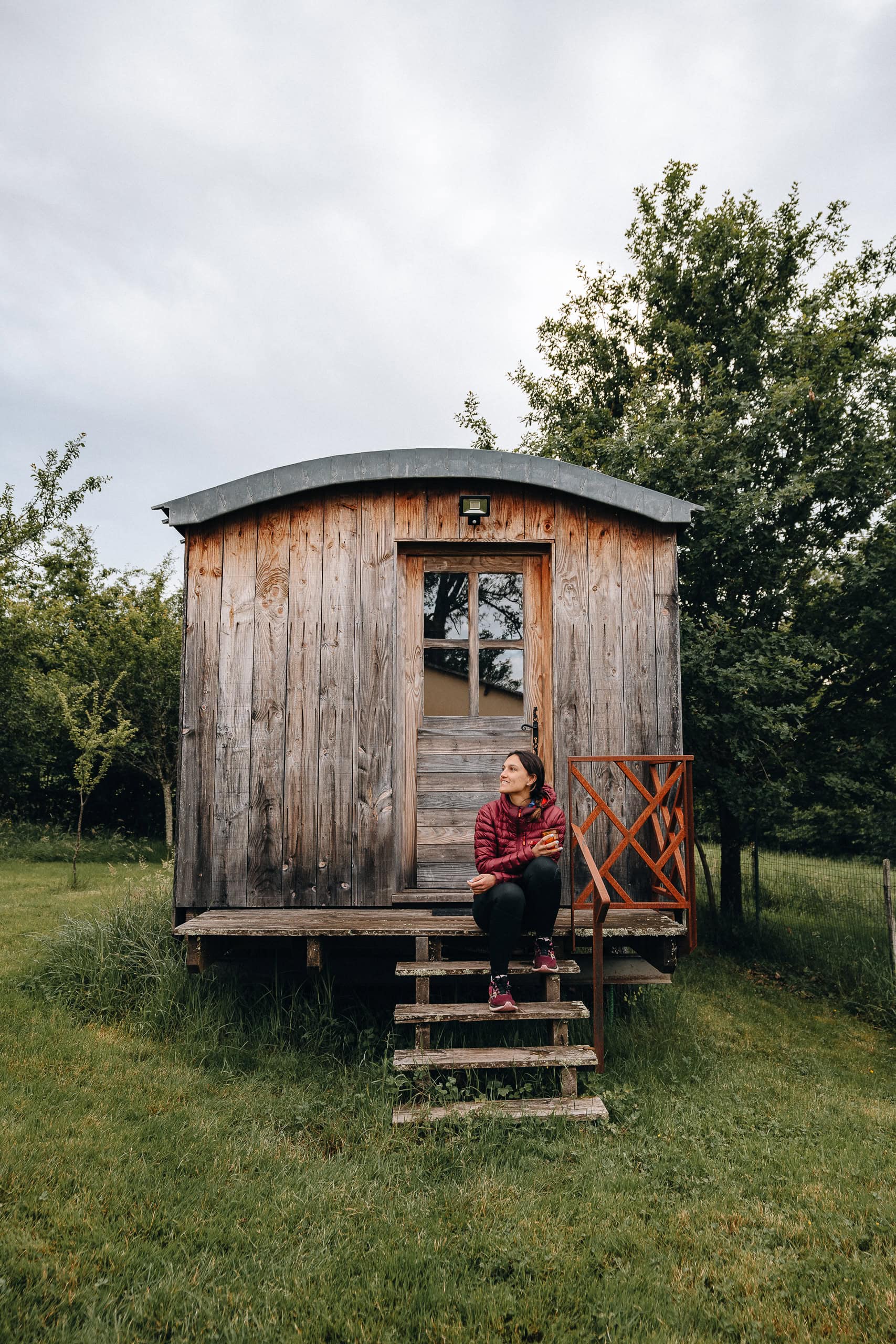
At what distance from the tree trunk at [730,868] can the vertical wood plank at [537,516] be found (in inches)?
180

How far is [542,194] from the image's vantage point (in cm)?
945

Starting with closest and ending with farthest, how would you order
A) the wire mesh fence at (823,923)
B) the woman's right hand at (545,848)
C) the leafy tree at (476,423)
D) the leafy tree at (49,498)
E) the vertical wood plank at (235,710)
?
the woman's right hand at (545,848)
the vertical wood plank at (235,710)
the wire mesh fence at (823,923)
the leafy tree at (476,423)
the leafy tree at (49,498)

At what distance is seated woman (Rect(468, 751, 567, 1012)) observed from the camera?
337 centimetres

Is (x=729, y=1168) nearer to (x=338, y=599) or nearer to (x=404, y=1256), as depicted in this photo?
(x=404, y=1256)

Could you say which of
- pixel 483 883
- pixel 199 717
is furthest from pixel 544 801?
pixel 199 717

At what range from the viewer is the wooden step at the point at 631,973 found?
3.98 metres

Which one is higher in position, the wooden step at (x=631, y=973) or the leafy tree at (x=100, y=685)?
the leafy tree at (x=100, y=685)

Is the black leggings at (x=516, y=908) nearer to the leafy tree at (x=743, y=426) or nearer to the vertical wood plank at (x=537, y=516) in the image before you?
the vertical wood plank at (x=537, y=516)

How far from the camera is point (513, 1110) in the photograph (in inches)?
118

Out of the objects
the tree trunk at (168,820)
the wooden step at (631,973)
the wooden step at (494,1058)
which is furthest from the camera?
the tree trunk at (168,820)

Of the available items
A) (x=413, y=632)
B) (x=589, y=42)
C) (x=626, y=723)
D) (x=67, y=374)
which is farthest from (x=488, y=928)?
(x=67, y=374)

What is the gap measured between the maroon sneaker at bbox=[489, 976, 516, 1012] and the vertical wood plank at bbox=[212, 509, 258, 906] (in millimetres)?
1664

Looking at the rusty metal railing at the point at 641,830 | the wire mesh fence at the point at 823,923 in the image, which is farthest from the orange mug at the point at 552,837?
the wire mesh fence at the point at 823,923

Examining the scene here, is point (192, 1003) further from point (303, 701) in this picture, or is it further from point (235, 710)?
point (303, 701)
